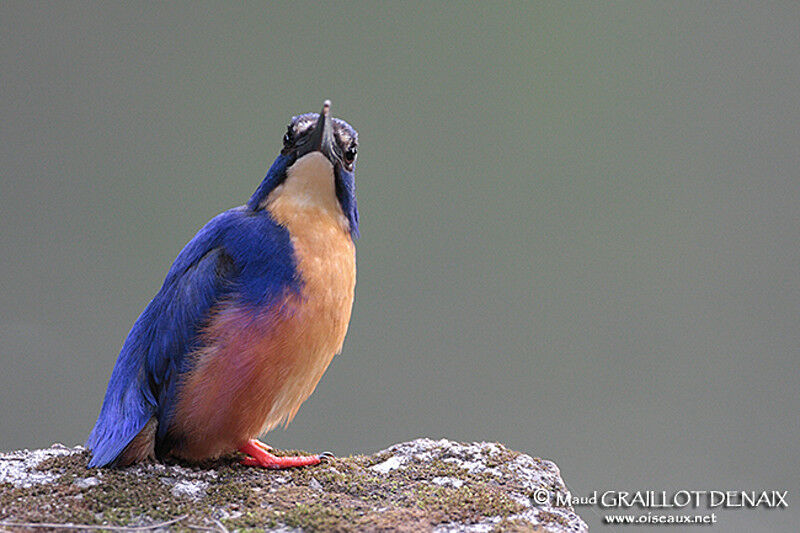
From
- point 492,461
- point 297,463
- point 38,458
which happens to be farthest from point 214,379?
point 492,461

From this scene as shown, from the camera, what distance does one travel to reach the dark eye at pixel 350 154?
12.7 ft

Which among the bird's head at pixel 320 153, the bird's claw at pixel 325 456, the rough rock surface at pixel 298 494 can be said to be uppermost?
the bird's head at pixel 320 153

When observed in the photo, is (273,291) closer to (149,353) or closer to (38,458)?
(149,353)

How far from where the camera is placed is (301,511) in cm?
323

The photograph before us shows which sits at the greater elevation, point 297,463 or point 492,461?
point 492,461

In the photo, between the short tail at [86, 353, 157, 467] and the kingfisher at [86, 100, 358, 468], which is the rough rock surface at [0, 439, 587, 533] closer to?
the short tail at [86, 353, 157, 467]

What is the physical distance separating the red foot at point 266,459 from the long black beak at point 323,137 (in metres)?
1.49

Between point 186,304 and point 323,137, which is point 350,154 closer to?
point 323,137

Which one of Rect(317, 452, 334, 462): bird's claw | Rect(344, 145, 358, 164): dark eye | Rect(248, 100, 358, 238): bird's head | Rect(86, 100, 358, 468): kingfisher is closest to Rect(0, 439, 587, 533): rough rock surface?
Rect(317, 452, 334, 462): bird's claw

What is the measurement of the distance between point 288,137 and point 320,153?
204 mm

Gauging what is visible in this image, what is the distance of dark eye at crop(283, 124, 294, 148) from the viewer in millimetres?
3791

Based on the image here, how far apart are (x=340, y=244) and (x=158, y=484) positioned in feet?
4.53

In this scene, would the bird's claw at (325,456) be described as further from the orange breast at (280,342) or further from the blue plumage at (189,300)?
the blue plumage at (189,300)

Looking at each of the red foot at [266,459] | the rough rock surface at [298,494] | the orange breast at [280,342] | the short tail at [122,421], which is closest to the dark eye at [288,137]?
the orange breast at [280,342]
